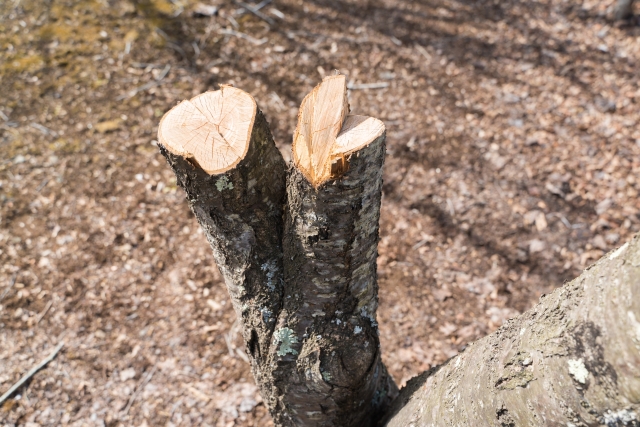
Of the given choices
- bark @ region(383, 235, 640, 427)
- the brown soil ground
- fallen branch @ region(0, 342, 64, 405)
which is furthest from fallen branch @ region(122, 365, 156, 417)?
bark @ region(383, 235, 640, 427)

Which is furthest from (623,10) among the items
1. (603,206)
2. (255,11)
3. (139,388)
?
(139,388)

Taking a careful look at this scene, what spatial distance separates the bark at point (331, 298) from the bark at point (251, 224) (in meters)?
0.07

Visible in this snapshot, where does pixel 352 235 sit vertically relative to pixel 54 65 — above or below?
above

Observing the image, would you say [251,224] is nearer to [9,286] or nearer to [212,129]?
[212,129]

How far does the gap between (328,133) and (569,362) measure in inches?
36.1

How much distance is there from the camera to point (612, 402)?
92 centimetres

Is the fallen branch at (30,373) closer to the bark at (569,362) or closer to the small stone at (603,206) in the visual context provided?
the bark at (569,362)

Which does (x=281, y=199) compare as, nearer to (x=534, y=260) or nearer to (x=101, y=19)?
(x=534, y=260)

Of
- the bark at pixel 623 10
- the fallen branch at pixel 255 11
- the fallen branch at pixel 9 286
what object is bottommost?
the fallen branch at pixel 9 286

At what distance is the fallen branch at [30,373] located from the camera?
2980mm

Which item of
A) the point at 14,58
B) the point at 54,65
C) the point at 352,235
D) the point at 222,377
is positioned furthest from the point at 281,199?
the point at 14,58

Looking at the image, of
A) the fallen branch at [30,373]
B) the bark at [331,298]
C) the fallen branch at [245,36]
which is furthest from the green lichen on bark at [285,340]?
the fallen branch at [245,36]

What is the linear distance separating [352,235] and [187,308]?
2162 millimetres

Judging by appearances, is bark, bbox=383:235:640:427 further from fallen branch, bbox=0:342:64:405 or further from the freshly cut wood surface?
fallen branch, bbox=0:342:64:405
